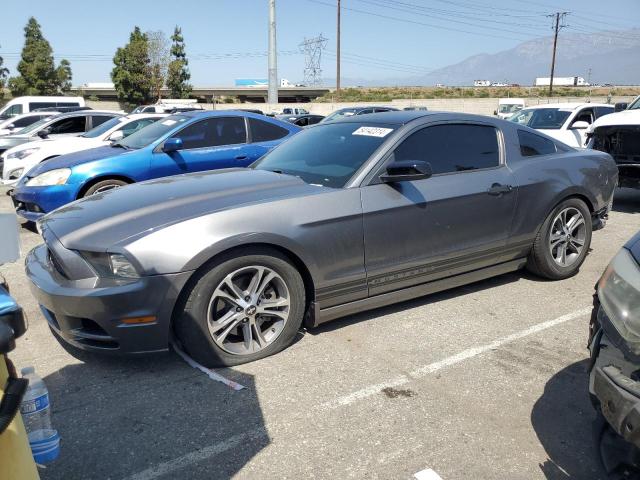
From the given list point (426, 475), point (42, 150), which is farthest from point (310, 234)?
point (42, 150)

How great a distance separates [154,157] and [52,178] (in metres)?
1.21

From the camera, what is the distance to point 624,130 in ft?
26.8

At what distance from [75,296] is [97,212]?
2.29 feet

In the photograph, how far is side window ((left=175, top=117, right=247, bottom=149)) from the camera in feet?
23.5

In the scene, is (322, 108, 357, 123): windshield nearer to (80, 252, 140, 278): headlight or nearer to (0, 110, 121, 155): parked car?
(80, 252, 140, 278): headlight

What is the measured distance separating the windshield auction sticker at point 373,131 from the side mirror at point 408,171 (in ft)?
1.28

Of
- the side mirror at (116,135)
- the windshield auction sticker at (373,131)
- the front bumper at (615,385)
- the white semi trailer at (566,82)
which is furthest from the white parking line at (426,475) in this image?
the white semi trailer at (566,82)

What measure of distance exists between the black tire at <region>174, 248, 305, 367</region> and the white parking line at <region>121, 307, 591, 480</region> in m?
0.67

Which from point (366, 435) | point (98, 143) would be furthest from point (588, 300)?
point (98, 143)

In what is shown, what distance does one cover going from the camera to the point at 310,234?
139 inches

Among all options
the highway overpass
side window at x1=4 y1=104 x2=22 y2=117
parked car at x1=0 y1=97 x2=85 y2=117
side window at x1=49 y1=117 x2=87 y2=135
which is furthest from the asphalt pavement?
the highway overpass

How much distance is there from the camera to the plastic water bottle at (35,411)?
196 centimetres

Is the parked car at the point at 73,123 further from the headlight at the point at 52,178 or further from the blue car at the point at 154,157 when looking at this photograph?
the headlight at the point at 52,178

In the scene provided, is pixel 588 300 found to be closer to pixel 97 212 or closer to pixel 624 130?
pixel 97 212
